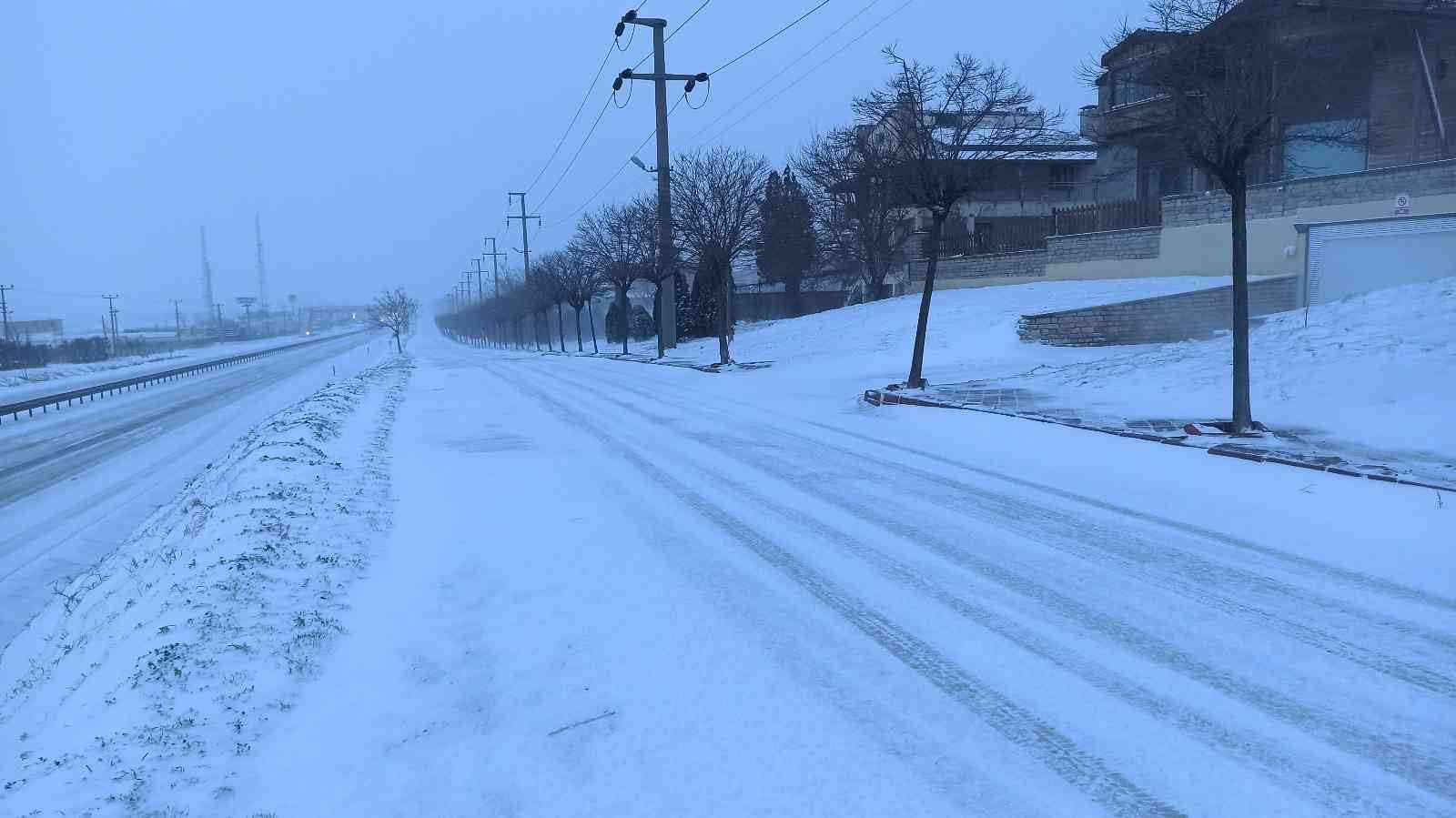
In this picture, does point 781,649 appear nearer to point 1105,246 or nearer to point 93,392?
point 1105,246

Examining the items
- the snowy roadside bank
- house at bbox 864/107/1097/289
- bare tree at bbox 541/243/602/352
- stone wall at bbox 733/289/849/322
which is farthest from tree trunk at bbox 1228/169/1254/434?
stone wall at bbox 733/289/849/322

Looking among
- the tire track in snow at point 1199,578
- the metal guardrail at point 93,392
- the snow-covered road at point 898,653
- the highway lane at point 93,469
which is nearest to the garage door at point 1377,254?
the snow-covered road at point 898,653

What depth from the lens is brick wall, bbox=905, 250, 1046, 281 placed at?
1207 inches

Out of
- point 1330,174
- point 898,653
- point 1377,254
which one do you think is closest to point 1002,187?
point 1330,174

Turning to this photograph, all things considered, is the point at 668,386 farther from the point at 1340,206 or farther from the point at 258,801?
the point at 258,801

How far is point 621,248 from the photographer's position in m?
44.1

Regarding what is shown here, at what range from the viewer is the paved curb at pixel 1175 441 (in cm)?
849

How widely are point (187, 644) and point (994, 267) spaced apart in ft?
100

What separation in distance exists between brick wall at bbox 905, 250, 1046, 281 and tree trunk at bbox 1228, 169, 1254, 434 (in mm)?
18070

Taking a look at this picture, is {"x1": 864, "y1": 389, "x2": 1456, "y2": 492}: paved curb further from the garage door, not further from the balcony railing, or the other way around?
the balcony railing

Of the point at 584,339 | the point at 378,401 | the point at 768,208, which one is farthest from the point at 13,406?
the point at 584,339

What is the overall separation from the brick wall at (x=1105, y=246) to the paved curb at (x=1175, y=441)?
12.2 meters

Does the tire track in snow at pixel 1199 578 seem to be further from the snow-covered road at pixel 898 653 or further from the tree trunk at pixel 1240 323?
the tree trunk at pixel 1240 323

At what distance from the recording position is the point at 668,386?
74.8 feet
